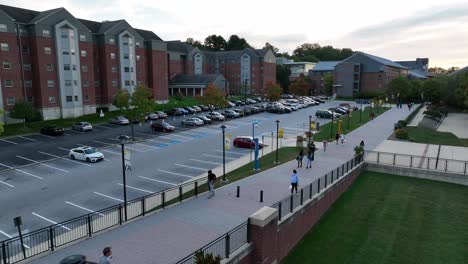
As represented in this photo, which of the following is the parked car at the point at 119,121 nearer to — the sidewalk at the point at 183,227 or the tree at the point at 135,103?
the tree at the point at 135,103

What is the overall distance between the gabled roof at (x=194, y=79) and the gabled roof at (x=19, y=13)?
37616 millimetres

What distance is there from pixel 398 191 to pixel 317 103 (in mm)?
60673

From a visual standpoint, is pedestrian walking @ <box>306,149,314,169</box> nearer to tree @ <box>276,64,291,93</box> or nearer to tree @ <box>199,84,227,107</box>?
tree @ <box>199,84,227,107</box>

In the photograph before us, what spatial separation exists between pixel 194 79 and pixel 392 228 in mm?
70553

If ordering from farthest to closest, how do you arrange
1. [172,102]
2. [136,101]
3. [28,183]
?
[172,102], [136,101], [28,183]

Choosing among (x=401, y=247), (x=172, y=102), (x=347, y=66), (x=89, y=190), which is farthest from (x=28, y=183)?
(x=347, y=66)

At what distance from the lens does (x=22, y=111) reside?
41.7 meters

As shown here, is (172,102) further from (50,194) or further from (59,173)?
(50,194)

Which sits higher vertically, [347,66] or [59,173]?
[347,66]

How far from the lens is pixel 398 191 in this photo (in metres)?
20.8

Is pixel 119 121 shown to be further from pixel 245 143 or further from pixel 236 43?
pixel 236 43

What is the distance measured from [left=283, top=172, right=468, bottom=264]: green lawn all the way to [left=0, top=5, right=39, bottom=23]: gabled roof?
4750 centimetres

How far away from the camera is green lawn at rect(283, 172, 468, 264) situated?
517 inches

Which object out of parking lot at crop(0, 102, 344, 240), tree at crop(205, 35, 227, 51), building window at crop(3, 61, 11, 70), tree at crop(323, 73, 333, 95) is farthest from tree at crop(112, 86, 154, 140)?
tree at crop(205, 35, 227, 51)
